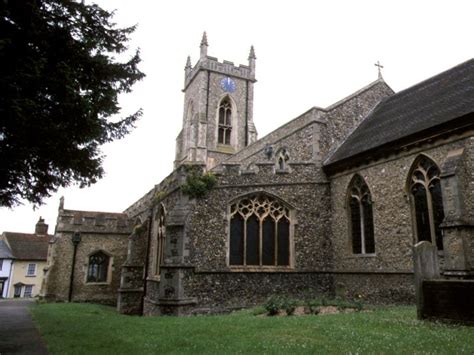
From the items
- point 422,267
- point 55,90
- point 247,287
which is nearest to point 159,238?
point 247,287

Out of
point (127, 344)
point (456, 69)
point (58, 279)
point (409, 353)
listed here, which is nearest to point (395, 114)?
point (456, 69)

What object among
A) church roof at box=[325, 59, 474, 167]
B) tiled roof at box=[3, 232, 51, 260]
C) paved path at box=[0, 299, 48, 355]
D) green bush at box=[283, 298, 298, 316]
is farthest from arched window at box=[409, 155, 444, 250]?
tiled roof at box=[3, 232, 51, 260]

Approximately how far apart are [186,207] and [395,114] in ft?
32.7

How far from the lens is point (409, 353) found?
548 centimetres

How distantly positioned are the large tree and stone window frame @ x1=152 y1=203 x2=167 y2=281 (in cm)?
777

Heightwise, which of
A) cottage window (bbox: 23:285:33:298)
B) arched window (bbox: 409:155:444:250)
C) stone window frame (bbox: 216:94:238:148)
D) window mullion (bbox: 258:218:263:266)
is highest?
stone window frame (bbox: 216:94:238:148)

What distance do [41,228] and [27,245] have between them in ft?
12.7

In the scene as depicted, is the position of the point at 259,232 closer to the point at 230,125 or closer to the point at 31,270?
the point at 230,125

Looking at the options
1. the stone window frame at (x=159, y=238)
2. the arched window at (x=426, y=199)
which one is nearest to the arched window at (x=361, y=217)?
the arched window at (x=426, y=199)

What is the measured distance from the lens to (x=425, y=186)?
12.6 meters

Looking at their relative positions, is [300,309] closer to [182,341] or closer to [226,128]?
[182,341]

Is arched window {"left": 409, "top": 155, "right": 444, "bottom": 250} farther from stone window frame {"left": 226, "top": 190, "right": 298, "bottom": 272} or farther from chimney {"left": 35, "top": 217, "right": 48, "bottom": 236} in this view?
chimney {"left": 35, "top": 217, "right": 48, "bottom": 236}

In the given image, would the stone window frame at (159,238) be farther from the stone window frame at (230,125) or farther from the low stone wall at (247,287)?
the stone window frame at (230,125)

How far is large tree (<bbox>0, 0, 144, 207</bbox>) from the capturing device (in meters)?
6.85
